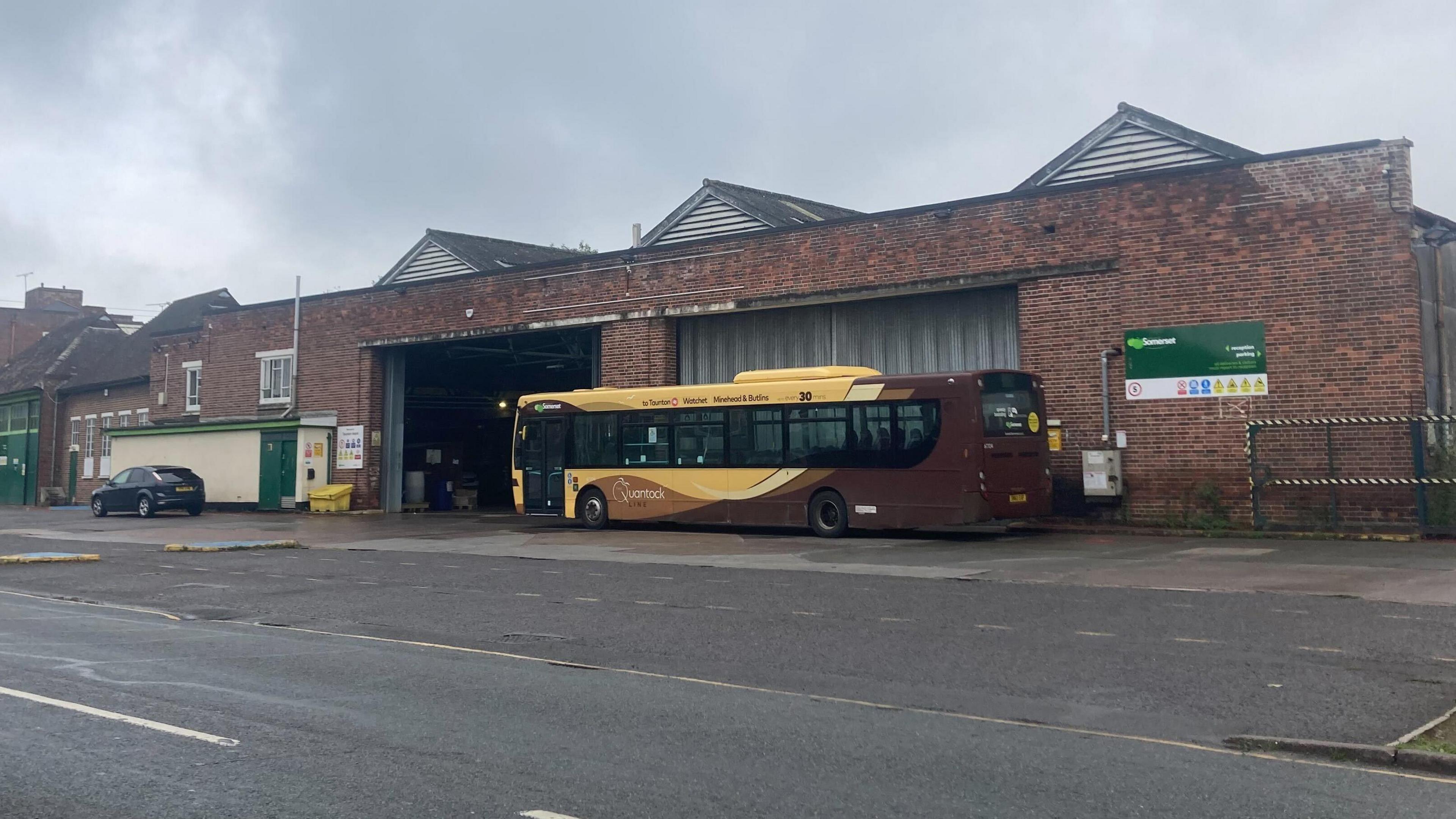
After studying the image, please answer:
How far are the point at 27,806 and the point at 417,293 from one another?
27.9 meters

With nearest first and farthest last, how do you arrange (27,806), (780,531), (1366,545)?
1. (27,806)
2. (1366,545)
3. (780,531)

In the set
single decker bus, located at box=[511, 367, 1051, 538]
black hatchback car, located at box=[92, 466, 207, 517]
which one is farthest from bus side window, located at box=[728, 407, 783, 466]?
black hatchback car, located at box=[92, 466, 207, 517]

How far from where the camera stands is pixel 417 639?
34.7 ft

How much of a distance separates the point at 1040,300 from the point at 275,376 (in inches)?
994

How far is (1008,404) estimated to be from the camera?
19.8 meters

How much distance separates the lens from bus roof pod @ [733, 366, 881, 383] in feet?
70.5

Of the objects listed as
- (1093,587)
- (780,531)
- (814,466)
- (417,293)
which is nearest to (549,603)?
(1093,587)

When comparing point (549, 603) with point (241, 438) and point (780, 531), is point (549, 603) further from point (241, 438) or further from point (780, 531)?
point (241, 438)

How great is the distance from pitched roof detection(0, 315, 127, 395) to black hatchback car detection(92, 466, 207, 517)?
2002cm

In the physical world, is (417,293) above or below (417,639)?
above

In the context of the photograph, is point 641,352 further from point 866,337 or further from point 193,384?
point 193,384

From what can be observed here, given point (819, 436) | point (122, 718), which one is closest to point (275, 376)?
point (819, 436)

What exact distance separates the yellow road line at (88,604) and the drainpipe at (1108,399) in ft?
50.7

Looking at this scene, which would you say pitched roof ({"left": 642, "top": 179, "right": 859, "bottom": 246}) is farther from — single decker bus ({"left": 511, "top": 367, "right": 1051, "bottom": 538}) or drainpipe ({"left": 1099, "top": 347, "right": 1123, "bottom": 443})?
drainpipe ({"left": 1099, "top": 347, "right": 1123, "bottom": 443})
